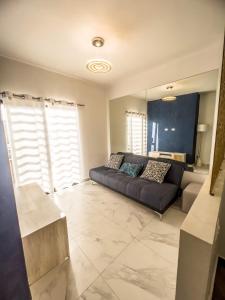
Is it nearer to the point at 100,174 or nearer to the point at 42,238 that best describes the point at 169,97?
the point at 100,174

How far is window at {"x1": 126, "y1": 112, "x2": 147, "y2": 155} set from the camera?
335 centimetres

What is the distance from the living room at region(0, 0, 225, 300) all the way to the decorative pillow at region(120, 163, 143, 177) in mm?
22

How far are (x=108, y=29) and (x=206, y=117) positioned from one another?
80.1 inches

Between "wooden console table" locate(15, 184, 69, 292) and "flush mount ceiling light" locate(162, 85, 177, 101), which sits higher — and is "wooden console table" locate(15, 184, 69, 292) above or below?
below

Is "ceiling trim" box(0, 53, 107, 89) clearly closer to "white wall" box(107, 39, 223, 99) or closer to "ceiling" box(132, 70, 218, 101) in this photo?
"white wall" box(107, 39, 223, 99)

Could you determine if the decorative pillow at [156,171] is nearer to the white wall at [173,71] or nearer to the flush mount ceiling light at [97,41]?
the white wall at [173,71]

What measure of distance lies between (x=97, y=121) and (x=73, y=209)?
2.28 m

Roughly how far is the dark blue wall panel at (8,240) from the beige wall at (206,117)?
9.01ft

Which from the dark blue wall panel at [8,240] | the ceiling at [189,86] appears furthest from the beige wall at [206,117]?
the dark blue wall panel at [8,240]

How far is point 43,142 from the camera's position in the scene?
9.03 ft

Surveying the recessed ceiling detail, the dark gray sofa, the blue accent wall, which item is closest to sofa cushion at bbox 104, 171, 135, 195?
the dark gray sofa

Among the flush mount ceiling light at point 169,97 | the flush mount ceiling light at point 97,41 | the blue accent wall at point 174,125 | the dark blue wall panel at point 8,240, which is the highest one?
the flush mount ceiling light at point 97,41

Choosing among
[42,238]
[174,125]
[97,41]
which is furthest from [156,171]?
[97,41]

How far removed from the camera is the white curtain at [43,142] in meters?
2.41
